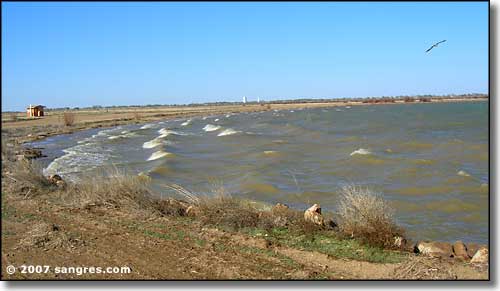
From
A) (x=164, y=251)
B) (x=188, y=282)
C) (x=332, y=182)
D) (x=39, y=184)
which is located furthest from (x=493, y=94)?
(x=332, y=182)

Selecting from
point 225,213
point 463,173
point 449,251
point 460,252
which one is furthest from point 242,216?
point 463,173

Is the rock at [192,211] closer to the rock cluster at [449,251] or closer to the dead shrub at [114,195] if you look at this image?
the dead shrub at [114,195]

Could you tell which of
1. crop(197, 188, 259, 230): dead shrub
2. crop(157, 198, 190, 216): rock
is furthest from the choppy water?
crop(157, 198, 190, 216): rock

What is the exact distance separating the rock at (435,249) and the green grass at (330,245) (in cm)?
94

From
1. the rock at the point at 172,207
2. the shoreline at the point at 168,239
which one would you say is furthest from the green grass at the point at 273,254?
the rock at the point at 172,207

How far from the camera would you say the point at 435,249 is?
8.88 m

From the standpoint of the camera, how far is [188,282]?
5711 mm

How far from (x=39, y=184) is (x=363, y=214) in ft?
25.3

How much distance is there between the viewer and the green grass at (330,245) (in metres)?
7.61

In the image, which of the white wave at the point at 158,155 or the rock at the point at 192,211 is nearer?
the rock at the point at 192,211

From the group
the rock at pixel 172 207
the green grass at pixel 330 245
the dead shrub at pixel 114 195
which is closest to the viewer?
the green grass at pixel 330 245

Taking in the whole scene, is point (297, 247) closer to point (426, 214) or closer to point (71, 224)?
point (71, 224)

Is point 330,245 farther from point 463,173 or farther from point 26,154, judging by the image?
point 26,154

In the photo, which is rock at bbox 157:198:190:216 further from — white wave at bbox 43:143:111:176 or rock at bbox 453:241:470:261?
white wave at bbox 43:143:111:176
